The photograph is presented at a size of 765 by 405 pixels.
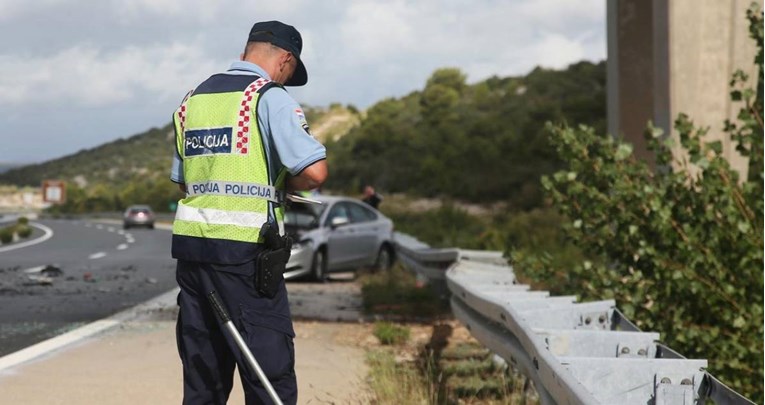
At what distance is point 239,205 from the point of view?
15.4 feet

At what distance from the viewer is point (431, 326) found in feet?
39.7

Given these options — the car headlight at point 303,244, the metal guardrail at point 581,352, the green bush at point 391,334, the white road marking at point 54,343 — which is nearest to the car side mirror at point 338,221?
the car headlight at point 303,244

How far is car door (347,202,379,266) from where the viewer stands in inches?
792

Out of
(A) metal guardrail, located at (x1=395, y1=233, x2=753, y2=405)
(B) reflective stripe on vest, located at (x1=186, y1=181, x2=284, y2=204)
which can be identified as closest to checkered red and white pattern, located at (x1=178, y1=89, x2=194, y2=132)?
(B) reflective stripe on vest, located at (x1=186, y1=181, x2=284, y2=204)

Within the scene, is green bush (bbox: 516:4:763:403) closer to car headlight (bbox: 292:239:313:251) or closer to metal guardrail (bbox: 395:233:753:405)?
metal guardrail (bbox: 395:233:753:405)

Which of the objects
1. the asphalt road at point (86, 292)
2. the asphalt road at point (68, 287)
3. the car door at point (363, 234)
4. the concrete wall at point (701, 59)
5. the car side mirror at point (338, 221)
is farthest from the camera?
the car door at point (363, 234)

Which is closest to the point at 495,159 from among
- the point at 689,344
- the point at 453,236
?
the point at 453,236

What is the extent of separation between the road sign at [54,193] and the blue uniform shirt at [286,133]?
12045cm

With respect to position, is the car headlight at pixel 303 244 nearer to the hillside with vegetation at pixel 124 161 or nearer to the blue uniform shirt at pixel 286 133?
the blue uniform shirt at pixel 286 133

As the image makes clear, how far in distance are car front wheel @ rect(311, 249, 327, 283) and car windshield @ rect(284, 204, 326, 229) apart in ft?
1.58

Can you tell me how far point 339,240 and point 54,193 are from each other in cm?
10828

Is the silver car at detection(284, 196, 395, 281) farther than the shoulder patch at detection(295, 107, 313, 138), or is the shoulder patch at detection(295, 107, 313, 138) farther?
the silver car at detection(284, 196, 395, 281)

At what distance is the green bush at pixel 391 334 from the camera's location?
35.1 feet

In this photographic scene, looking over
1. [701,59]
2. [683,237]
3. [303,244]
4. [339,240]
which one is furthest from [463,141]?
[683,237]
